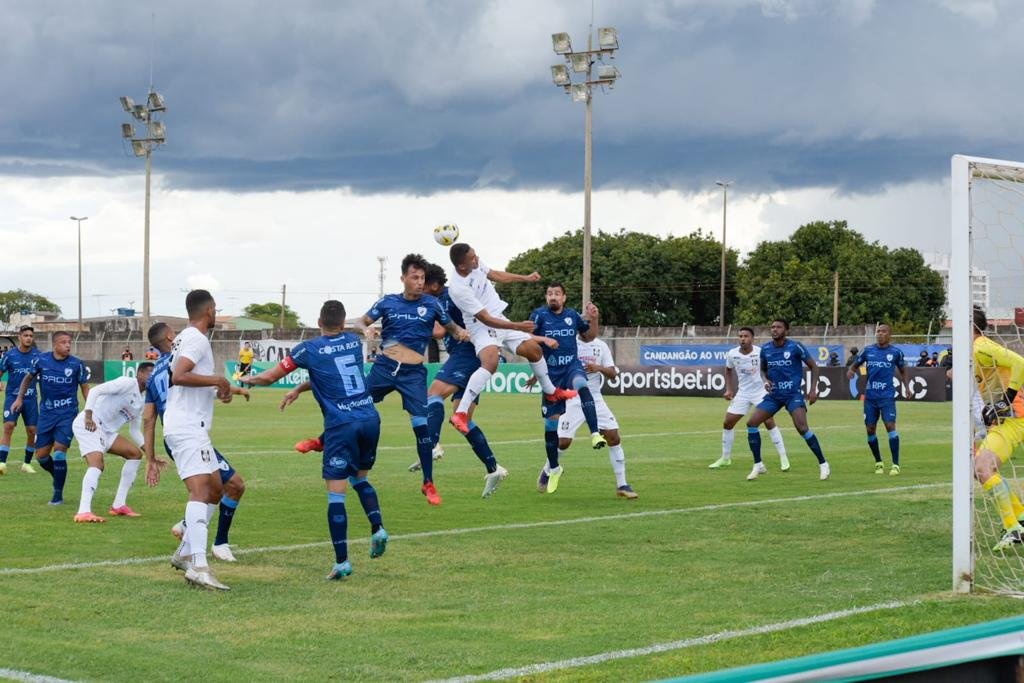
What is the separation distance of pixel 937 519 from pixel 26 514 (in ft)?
33.0

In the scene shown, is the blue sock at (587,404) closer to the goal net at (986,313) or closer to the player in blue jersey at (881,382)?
the goal net at (986,313)

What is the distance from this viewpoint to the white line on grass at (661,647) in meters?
6.97

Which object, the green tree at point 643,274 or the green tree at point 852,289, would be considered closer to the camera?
the green tree at point 852,289

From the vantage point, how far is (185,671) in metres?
7.14

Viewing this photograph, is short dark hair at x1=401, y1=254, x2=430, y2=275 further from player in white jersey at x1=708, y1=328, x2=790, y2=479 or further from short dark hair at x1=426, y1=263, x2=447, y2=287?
player in white jersey at x1=708, y1=328, x2=790, y2=479

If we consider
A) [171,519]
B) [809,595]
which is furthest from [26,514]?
[809,595]

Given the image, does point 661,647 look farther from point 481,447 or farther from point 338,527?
point 481,447

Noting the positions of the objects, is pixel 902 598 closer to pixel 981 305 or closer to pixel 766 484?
pixel 981 305

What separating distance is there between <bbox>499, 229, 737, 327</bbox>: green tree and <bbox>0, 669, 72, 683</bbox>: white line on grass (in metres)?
91.6

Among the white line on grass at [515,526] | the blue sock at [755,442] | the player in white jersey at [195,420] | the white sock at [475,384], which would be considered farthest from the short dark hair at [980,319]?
the blue sock at [755,442]

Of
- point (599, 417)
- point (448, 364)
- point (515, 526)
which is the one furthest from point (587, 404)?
point (515, 526)

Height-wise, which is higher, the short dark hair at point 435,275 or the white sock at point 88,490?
→ the short dark hair at point 435,275

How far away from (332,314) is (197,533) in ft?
6.42

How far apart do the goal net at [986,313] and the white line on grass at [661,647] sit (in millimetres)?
1148
